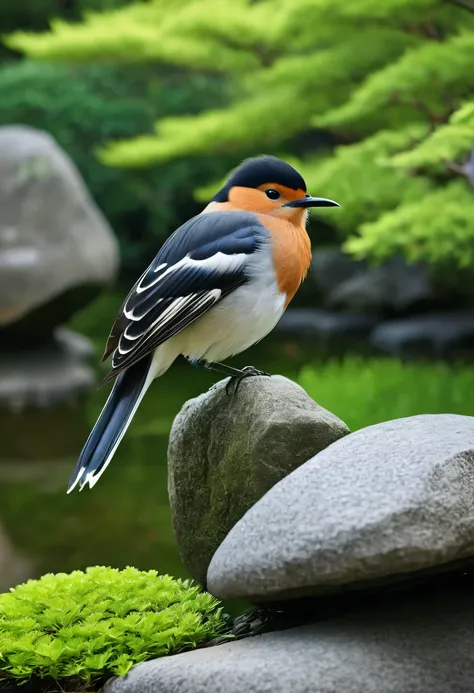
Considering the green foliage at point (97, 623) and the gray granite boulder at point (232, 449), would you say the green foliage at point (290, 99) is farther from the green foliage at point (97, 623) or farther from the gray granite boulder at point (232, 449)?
the green foliage at point (97, 623)

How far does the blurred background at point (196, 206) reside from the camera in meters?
3.77

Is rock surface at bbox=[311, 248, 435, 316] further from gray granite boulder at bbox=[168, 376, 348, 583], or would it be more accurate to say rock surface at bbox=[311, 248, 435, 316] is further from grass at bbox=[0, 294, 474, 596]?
gray granite boulder at bbox=[168, 376, 348, 583]

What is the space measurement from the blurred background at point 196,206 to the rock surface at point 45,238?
12 millimetres

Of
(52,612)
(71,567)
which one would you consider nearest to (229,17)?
(71,567)

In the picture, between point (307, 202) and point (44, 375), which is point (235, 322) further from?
point (44, 375)

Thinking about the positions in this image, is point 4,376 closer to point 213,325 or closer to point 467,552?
Answer: point 213,325

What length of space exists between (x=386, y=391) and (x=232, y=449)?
2.50m

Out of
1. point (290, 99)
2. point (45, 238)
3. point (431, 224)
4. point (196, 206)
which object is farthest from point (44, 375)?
point (431, 224)

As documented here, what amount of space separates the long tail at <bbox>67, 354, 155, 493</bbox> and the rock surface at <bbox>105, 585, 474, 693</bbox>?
1.15 feet

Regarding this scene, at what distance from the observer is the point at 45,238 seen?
580 centimetres

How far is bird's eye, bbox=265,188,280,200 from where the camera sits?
1.83 metres

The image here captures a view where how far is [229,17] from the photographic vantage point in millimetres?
5191

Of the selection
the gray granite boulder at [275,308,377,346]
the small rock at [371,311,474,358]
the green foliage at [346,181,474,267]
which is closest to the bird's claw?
the green foliage at [346,181,474,267]

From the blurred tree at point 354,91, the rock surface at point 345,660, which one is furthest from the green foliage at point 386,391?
the rock surface at point 345,660
